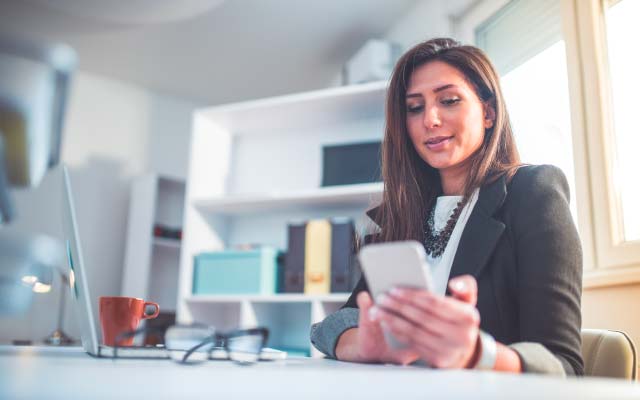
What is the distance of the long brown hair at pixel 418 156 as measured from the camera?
119 cm

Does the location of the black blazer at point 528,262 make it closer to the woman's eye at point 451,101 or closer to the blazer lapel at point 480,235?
the blazer lapel at point 480,235

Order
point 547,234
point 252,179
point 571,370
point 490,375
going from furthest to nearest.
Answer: point 252,179 → point 547,234 → point 571,370 → point 490,375

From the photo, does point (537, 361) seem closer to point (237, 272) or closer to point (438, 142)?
point (438, 142)

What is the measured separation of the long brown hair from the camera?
1.19 metres

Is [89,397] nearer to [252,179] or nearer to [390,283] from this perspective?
[390,283]

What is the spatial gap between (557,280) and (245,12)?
267 cm

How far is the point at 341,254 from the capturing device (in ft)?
8.24

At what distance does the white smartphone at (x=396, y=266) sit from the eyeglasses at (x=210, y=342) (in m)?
0.17

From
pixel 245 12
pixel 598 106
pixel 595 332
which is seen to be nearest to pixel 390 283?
pixel 595 332

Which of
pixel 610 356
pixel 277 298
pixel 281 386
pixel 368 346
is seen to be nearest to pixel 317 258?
pixel 277 298

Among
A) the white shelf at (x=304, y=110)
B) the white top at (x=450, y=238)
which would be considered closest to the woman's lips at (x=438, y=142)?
the white top at (x=450, y=238)

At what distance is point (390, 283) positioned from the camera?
1.97 ft

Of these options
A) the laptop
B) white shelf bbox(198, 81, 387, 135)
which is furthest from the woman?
white shelf bbox(198, 81, 387, 135)

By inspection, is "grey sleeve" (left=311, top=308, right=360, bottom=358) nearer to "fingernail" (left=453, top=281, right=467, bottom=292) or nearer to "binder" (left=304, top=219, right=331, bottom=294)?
"fingernail" (left=453, top=281, right=467, bottom=292)
